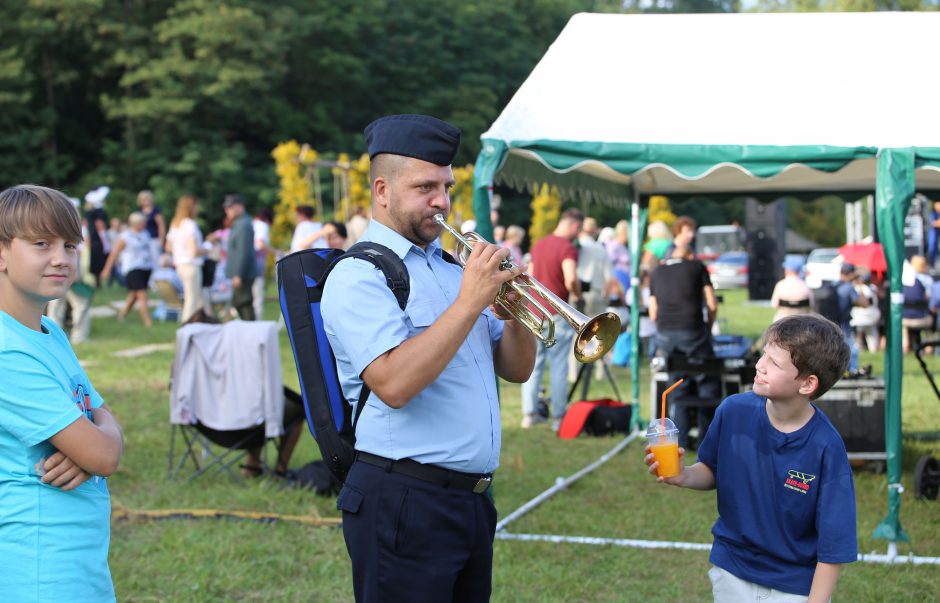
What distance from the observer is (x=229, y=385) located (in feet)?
22.6

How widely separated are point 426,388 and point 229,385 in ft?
14.7

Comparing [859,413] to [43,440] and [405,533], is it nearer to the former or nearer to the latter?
[405,533]

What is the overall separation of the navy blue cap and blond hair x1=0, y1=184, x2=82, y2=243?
0.79 meters

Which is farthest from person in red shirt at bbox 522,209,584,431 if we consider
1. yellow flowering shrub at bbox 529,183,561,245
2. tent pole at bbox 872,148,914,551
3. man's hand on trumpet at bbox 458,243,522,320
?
yellow flowering shrub at bbox 529,183,561,245

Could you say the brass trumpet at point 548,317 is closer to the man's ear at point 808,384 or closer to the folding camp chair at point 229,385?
the man's ear at point 808,384

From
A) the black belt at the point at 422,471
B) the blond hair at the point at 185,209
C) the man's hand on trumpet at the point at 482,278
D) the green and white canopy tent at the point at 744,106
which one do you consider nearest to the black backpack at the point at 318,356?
the black belt at the point at 422,471

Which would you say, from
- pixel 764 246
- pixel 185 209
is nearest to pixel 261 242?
pixel 185 209

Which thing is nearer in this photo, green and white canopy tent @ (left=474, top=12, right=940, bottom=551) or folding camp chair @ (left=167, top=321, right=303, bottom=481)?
Answer: green and white canopy tent @ (left=474, top=12, right=940, bottom=551)

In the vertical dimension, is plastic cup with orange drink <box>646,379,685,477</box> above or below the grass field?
above

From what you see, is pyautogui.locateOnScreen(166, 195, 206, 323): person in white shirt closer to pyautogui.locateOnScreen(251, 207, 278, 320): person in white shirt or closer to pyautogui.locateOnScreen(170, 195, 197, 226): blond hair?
pyautogui.locateOnScreen(170, 195, 197, 226): blond hair

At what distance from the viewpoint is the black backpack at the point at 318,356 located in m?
2.78

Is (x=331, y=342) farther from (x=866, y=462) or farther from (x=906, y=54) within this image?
(x=866, y=462)

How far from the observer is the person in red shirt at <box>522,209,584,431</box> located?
976 cm

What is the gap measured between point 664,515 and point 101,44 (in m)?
37.1
